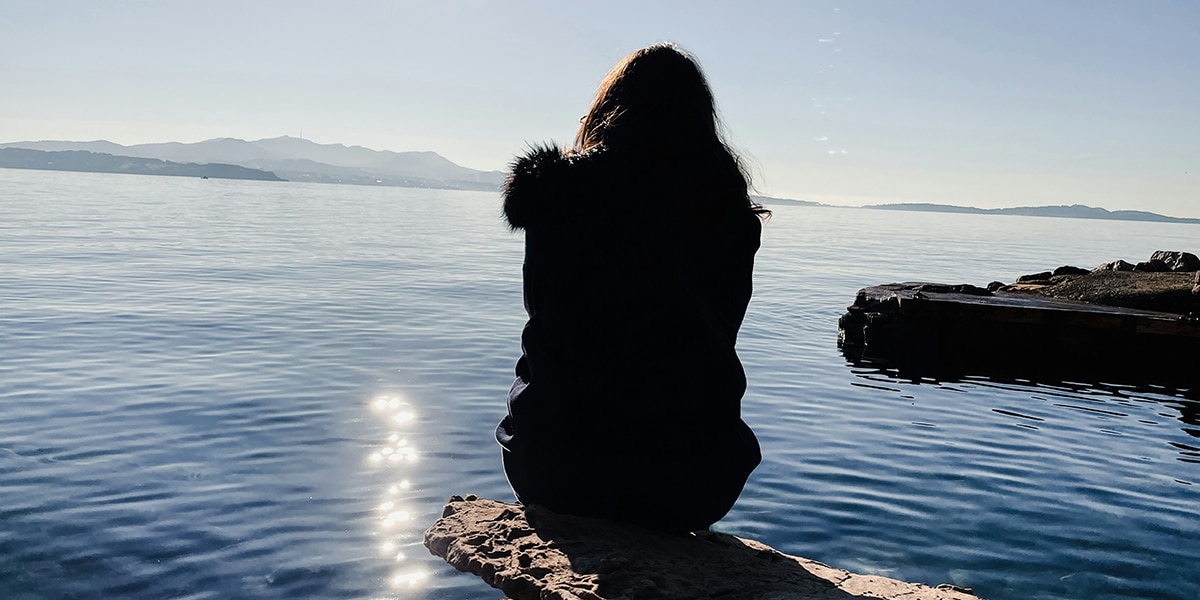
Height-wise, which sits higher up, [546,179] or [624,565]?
[546,179]

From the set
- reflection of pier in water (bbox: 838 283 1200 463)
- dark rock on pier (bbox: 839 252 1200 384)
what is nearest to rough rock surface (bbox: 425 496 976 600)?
reflection of pier in water (bbox: 838 283 1200 463)

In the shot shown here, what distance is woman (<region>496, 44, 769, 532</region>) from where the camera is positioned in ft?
14.2

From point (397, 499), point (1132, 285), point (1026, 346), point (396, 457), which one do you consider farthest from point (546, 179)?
point (1132, 285)

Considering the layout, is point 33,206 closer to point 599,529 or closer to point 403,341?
point 403,341

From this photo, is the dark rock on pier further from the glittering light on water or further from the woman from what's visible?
the woman

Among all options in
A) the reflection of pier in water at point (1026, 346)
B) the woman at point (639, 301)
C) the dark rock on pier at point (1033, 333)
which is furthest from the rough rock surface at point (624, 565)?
the dark rock on pier at point (1033, 333)

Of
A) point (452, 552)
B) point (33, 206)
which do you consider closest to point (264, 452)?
point (452, 552)

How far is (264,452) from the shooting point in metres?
8.48

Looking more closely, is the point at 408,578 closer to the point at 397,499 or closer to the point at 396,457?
the point at 397,499

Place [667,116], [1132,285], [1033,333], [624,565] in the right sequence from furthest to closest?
1. [1132,285]
2. [1033,333]
3. [667,116]
4. [624,565]

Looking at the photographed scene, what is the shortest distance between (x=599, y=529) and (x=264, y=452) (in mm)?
4879

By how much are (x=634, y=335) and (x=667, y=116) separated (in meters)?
1.01

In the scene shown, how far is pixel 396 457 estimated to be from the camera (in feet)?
28.1

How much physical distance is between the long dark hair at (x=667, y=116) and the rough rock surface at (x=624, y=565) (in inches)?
64.5
